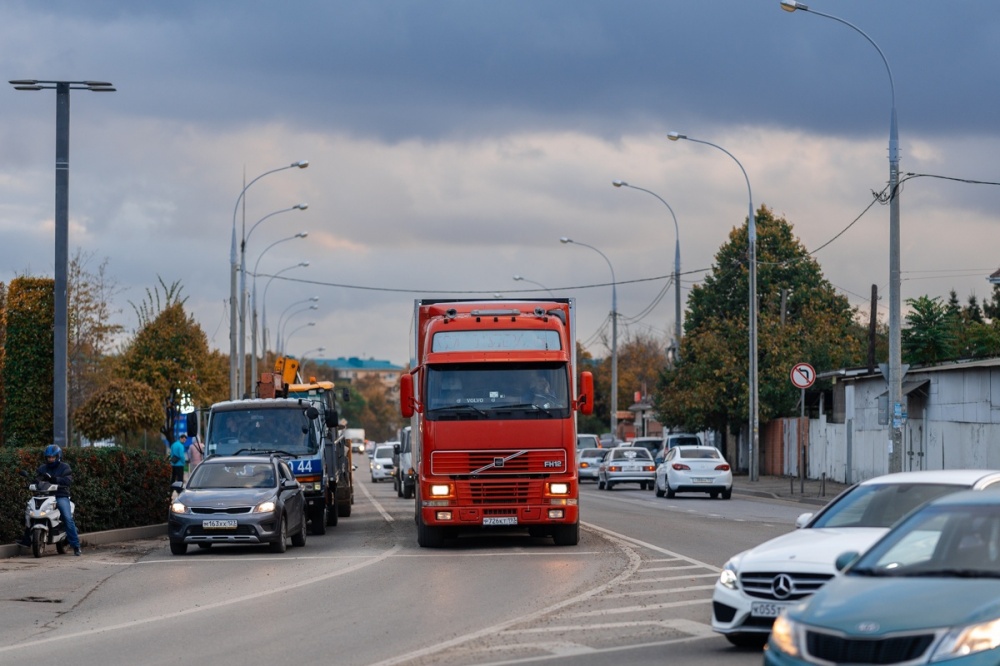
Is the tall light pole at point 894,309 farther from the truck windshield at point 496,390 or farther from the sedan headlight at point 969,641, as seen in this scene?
the sedan headlight at point 969,641

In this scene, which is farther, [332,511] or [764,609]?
[332,511]

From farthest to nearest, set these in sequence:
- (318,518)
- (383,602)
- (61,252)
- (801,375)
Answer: (801,375) < (318,518) < (61,252) < (383,602)

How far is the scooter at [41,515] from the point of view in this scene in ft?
65.3

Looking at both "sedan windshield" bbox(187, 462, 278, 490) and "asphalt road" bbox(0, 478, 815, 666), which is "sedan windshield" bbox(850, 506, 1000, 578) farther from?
"sedan windshield" bbox(187, 462, 278, 490)

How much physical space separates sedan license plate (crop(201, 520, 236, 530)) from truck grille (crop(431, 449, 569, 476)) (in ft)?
9.91

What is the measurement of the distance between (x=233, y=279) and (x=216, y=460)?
23514mm

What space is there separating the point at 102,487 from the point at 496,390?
7629 mm

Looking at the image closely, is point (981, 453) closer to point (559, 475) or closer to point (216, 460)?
point (559, 475)

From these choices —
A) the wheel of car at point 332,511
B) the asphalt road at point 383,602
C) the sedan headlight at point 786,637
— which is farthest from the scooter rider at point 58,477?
the sedan headlight at point 786,637

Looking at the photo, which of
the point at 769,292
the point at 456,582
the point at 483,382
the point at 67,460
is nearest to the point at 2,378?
the point at 67,460

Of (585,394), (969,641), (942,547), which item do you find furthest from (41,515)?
(969,641)

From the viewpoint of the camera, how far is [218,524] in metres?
20.2

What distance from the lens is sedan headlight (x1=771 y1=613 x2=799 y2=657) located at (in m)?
6.86

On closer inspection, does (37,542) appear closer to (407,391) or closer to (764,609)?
(407,391)
